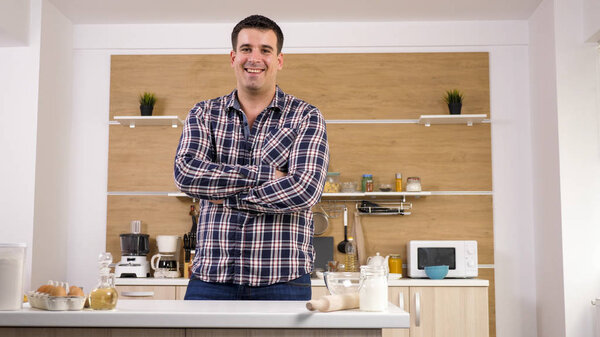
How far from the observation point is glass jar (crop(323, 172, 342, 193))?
4.42 meters

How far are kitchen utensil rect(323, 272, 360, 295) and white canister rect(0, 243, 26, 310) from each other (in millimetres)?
758

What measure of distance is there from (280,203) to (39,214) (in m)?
2.83

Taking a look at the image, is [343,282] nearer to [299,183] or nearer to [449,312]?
[299,183]

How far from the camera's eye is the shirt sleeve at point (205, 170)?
6.23 feet

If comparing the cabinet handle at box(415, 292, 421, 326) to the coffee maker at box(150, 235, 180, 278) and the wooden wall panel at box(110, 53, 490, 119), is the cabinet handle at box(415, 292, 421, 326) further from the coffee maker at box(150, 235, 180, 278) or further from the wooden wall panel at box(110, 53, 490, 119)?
the coffee maker at box(150, 235, 180, 278)

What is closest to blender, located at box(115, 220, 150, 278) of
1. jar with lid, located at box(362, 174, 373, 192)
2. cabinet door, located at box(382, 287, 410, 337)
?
jar with lid, located at box(362, 174, 373, 192)

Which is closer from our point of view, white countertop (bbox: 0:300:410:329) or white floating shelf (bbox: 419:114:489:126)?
white countertop (bbox: 0:300:410:329)

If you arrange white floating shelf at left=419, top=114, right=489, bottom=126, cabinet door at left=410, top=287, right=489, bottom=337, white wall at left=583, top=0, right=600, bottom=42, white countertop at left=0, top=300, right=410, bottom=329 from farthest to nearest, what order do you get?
white floating shelf at left=419, top=114, right=489, bottom=126 → cabinet door at left=410, top=287, right=489, bottom=337 → white wall at left=583, top=0, right=600, bottom=42 → white countertop at left=0, top=300, right=410, bottom=329

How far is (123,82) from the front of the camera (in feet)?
15.4

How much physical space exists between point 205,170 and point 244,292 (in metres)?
0.39

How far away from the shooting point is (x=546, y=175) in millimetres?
4254

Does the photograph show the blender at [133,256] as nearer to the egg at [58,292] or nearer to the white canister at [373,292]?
the egg at [58,292]

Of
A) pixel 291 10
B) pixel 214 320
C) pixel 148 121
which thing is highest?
pixel 291 10

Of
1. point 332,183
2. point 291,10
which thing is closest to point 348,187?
point 332,183
